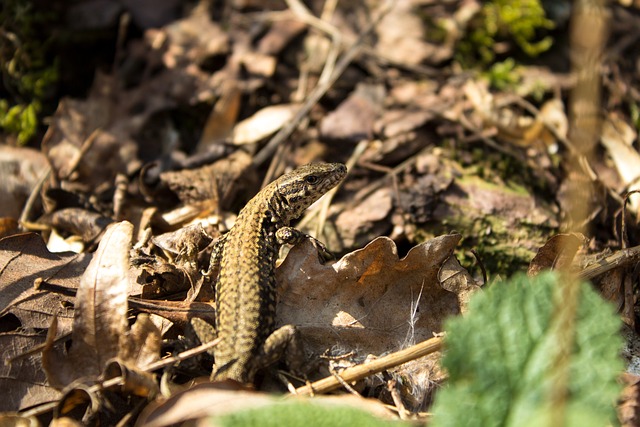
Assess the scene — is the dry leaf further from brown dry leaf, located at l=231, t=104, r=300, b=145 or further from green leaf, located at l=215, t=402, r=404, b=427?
brown dry leaf, located at l=231, t=104, r=300, b=145

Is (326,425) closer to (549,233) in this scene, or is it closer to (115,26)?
(549,233)

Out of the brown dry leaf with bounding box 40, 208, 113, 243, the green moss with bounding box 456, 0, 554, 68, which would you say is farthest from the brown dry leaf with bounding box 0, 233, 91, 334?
the green moss with bounding box 456, 0, 554, 68

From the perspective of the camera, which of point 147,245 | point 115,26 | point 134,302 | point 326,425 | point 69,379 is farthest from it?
point 115,26

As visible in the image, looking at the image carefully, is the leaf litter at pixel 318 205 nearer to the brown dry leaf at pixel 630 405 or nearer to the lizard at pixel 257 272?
the brown dry leaf at pixel 630 405

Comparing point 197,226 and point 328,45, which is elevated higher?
point 328,45

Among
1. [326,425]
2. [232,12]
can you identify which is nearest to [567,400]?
[326,425]

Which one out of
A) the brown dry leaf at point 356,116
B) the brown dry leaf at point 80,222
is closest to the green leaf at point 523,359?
the brown dry leaf at point 80,222
